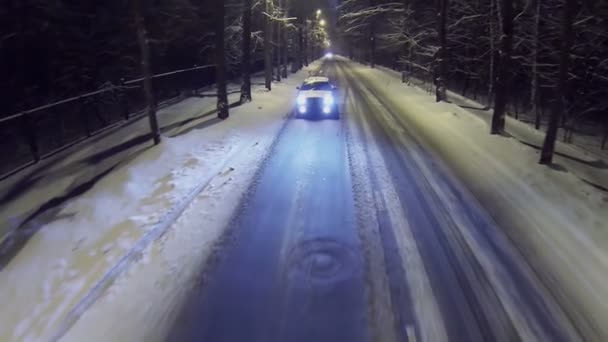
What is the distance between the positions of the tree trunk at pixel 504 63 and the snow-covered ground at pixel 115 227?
8505 millimetres

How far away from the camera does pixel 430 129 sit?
1662 cm

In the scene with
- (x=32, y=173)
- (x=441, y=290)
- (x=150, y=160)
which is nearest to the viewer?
(x=441, y=290)

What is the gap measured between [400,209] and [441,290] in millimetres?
2863

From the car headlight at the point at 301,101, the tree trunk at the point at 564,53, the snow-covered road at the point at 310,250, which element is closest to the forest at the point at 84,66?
the car headlight at the point at 301,101

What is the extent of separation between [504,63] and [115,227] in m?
13.5

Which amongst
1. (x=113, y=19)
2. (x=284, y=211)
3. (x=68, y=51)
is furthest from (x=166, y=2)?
(x=284, y=211)

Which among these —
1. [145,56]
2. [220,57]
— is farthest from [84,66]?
[145,56]

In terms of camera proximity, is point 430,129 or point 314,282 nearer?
point 314,282

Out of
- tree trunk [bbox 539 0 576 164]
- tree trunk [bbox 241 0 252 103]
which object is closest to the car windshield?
tree trunk [bbox 241 0 252 103]

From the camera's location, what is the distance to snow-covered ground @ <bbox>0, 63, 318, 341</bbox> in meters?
5.37

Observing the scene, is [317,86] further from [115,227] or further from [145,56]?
[115,227]

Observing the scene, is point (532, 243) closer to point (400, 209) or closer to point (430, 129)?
point (400, 209)

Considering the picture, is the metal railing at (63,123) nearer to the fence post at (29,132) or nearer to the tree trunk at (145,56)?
the fence post at (29,132)

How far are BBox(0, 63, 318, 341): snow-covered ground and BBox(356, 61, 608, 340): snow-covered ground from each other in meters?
5.21
